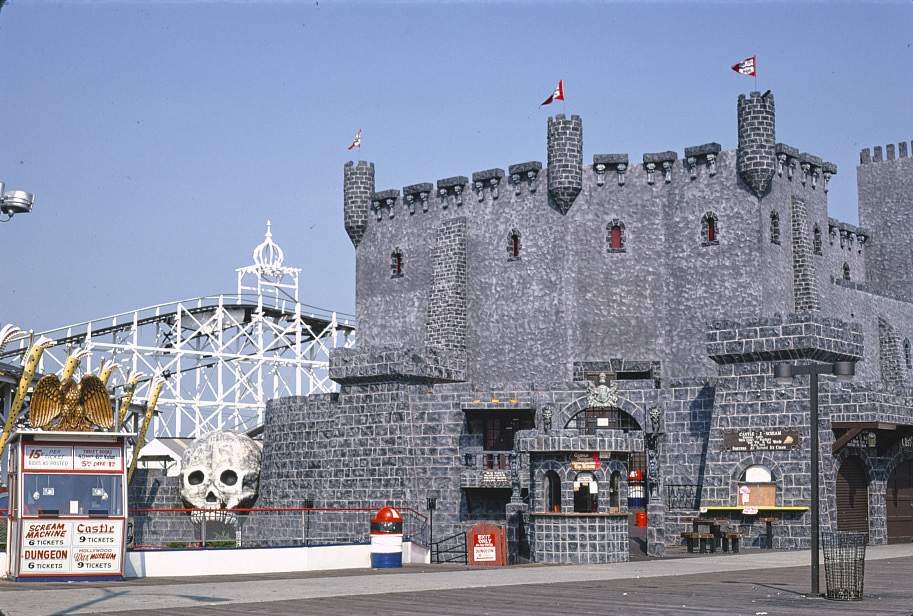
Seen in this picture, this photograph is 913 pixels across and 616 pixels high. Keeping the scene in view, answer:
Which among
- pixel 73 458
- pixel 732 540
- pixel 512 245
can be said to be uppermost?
pixel 512 245

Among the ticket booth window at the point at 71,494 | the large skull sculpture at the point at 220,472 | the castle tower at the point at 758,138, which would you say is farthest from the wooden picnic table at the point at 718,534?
the large skull sculpture at the point at 220,472

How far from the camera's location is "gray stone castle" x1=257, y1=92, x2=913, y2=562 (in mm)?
29391

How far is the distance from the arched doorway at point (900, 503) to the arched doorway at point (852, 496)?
1066 millimetres

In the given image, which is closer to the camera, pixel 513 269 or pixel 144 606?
pixel 144 606

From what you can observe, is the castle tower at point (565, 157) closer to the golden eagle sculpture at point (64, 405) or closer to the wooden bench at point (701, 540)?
the wooden bench at point (701, 540)

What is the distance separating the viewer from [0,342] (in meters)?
28.9

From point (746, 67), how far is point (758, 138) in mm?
2512

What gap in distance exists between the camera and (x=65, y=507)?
19.6 meters

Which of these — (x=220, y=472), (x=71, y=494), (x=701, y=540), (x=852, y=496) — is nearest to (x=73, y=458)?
(x=71, y=494)

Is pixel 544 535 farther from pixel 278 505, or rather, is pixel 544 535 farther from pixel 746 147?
pixel 746 147

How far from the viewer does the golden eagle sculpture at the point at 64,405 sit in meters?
20.0

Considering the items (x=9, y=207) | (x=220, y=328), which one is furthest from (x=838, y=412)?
(x=220, y=328)

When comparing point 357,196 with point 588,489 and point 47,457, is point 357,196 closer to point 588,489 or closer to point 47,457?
point 588,489

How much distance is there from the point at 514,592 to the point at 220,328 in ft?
143
